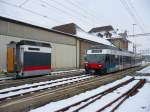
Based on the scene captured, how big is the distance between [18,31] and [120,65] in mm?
13255

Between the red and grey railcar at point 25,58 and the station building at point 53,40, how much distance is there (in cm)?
271

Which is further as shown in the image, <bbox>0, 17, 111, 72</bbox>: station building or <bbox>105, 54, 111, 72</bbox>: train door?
<bbox>105, 54, 111, 72</bbox>: train door

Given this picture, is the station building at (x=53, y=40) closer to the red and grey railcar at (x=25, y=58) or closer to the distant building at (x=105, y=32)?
the red and grey railcar at (x=25, y=58)

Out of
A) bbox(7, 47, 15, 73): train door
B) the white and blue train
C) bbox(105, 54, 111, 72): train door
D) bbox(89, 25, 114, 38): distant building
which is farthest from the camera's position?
bbox(89, 25, 114, 38): distant building

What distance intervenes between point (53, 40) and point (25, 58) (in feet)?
39.8

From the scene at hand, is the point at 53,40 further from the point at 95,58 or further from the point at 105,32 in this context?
the point at 105,32

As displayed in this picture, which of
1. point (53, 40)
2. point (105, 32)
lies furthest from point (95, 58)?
point (105, 32)

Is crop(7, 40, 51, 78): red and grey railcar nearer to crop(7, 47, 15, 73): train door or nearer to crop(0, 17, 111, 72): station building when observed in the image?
crop(7, 47, 15, 73): train door

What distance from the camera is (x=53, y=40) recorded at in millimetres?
28438

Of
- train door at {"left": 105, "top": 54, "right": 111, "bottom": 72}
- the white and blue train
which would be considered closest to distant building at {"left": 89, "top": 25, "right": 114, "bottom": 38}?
the white and blue train

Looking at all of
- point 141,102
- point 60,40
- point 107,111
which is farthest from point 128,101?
point 60,40

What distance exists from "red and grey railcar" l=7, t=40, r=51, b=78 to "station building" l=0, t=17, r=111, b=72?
107 inches

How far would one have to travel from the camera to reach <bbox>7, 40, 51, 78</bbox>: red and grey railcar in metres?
16.4

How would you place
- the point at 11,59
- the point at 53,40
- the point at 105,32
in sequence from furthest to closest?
the point at 105,32 → the point at 53,40 → the point at 11,59
